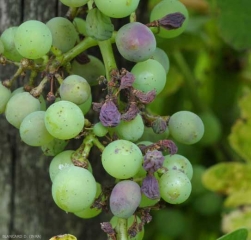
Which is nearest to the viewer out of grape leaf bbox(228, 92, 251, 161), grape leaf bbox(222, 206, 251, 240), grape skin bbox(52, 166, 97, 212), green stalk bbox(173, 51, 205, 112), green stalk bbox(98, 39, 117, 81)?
grape skin bbox(52, 166, 97, 212)

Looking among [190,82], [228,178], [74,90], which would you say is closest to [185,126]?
[74,90]

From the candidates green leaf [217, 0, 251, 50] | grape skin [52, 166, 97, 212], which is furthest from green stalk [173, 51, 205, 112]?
grape skin [52, 166, 97, 212]

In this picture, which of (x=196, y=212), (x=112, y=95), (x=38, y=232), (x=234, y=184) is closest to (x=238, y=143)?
(x=234, y=184)

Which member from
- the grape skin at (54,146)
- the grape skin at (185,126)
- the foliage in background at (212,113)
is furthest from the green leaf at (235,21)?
the grape skin at (54,146)

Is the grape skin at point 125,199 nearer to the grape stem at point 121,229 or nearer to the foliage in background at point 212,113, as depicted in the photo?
the grape stem at point 121,229

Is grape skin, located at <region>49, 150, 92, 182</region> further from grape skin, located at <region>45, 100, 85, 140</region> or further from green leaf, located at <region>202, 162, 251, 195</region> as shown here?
green leaf, located at <region>202, 162, 251, 195</region>
